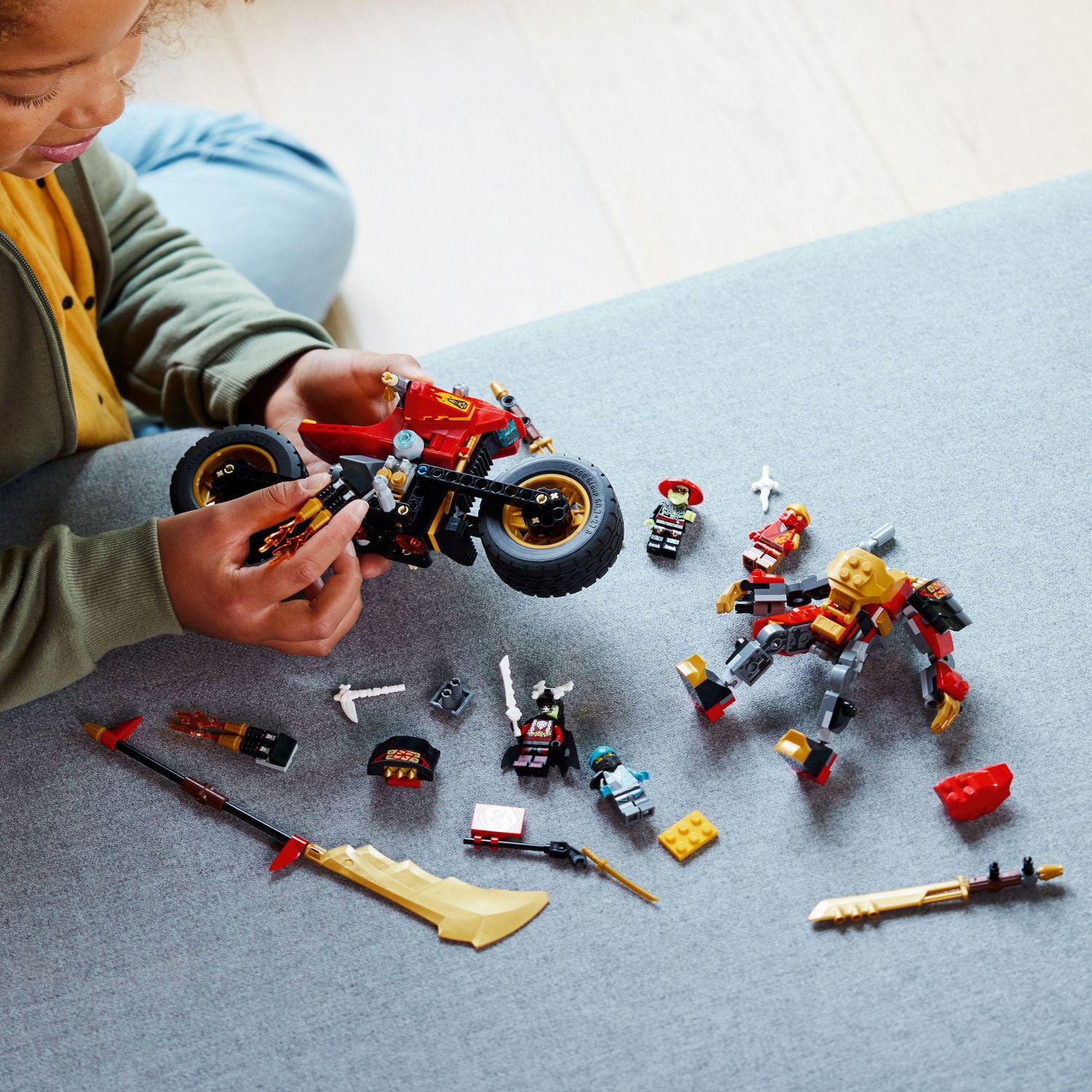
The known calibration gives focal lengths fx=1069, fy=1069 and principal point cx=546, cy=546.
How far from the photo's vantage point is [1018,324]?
106cm

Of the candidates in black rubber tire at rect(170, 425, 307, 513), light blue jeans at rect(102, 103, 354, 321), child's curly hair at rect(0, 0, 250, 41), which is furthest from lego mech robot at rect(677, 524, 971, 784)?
light blue jeans at rect(102, 103, 354, 321)

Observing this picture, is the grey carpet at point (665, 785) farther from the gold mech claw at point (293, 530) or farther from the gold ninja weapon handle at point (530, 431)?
the gold mech claw at point (293, 530)

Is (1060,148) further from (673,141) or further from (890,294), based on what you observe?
(890,294)

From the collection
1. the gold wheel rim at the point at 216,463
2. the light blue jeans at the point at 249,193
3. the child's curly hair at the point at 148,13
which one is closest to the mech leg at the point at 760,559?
the gold wheel rim at the point at 216,463

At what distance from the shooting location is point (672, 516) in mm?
978

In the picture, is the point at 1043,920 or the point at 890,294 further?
the point at 890,294

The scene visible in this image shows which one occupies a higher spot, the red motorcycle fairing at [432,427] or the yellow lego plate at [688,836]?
the red motorcycle fairing at [432,427]

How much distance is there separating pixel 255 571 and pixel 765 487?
464 mm

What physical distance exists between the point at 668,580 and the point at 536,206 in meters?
0.88

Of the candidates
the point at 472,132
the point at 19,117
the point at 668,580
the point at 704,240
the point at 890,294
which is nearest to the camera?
the point at 19,117

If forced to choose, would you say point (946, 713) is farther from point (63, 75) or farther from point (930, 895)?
point (63, 75)

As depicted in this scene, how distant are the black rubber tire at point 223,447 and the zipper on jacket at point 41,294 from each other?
0.14 metres

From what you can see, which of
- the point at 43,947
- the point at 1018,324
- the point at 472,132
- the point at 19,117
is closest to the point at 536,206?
the point at 472,132

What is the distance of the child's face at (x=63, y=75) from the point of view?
0.61 meters
